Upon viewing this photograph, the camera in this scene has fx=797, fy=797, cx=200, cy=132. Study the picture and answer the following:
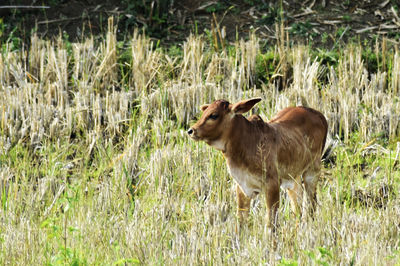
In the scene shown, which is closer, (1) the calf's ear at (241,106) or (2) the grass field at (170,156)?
(1) the calf's ear at (241,106)

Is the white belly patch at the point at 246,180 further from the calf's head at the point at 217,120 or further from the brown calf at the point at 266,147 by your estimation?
the calf's head at the point at 217,120

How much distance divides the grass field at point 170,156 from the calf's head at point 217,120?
0.61 metres

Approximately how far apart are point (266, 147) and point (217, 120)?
16.8 inches

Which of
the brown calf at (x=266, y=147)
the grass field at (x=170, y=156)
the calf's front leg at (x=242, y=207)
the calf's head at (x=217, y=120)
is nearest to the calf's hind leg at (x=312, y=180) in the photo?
the brown calf at (x=266, y=147)

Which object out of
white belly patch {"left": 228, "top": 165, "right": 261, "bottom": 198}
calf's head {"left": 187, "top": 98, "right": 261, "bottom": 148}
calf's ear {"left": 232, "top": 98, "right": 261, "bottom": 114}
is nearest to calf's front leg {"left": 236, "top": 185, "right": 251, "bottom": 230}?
white belly patch {"left": 228, "top": 165, "right": 261, "bottom": 198}

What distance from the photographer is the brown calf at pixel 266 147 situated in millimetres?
4590

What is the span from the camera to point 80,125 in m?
7.21

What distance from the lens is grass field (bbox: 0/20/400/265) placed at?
4.73m

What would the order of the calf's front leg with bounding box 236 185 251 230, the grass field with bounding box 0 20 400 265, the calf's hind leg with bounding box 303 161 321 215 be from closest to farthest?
the grass field with bounding box 0 20 400 265, the calf's front leg with bounding box 236 185 251 230, the calf's hind leg with bounding box 303 161 321 215

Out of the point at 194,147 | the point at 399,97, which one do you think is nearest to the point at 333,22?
the point at 399,97

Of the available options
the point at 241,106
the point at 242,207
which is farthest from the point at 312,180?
the point at 241,106

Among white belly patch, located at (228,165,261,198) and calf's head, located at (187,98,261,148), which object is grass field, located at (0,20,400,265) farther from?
calf's head, located at (187,98,261,148)

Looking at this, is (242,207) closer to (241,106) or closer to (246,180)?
(246,180)

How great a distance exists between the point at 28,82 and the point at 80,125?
1.19 meters
